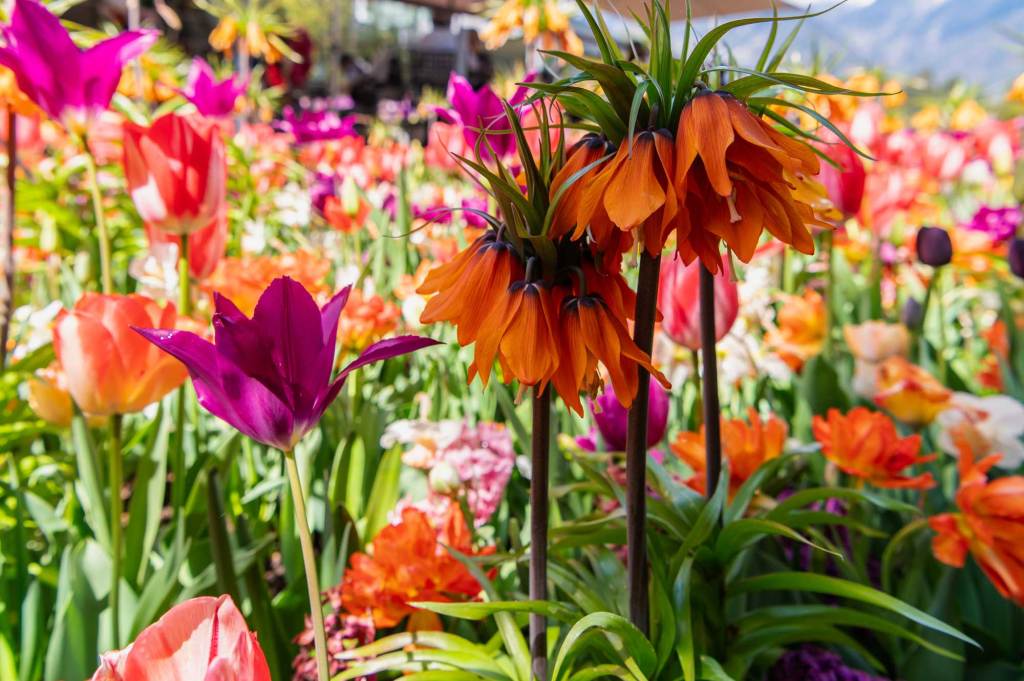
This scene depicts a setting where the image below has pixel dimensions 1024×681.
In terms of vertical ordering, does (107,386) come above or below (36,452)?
above

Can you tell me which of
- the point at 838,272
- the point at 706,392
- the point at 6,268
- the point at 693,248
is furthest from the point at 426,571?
the point at 838,272

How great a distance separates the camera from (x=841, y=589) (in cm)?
71

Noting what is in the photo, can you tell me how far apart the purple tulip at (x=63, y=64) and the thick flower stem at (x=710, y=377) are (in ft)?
2.72

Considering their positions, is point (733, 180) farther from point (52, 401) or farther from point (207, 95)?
point (207, 95)

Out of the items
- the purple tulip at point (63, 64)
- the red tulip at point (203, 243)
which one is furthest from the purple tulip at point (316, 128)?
the purple tulip at point (63, 64)

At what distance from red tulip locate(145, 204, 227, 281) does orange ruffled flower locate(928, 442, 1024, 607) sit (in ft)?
3.56

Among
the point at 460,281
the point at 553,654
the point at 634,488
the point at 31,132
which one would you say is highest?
the point at 31,132

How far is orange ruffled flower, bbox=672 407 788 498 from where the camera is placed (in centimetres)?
97

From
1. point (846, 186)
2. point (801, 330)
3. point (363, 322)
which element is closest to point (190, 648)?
point (363, 322)

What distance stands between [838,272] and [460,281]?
6.01 feet

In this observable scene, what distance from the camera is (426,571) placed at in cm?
84

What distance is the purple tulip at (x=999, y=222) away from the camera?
2.03 metres

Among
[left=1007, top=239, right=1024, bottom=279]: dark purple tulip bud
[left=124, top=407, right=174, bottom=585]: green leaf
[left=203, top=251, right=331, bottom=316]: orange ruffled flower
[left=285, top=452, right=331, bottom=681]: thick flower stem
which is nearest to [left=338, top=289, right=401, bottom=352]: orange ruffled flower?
[left=203, top=251, right=331, bottom=316]: orange ruffled flower

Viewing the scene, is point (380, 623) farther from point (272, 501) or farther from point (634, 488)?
point (272, 501)
